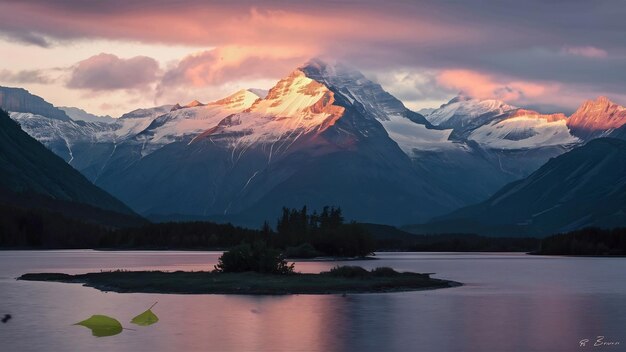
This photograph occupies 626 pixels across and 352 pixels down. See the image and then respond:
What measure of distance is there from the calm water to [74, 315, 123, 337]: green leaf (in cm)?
145

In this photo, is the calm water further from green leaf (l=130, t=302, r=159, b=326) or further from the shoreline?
the shoreline

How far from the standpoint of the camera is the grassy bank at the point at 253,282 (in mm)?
142250

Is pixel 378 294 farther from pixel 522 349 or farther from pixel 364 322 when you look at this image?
pixel 522 349

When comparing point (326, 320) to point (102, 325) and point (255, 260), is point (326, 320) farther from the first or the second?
point (255, 260)

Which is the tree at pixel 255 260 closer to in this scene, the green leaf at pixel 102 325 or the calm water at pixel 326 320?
the calm water at pixel 326 320

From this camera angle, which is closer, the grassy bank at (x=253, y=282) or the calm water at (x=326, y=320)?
the calm water at (x=326, y=320)

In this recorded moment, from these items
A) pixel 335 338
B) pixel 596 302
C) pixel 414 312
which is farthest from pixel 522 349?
pixel 596 302

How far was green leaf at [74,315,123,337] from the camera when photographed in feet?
317

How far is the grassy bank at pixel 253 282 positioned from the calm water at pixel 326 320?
5.05 m

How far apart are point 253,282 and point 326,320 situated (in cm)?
4249

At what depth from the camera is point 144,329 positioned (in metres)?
98.7

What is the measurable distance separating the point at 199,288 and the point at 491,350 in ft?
205

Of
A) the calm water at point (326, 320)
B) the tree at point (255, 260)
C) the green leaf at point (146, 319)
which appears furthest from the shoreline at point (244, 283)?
the green leaf at point (146, 319)

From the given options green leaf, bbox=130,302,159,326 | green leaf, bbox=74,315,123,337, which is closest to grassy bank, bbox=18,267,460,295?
green leaf, bbox=130,302,159,326
